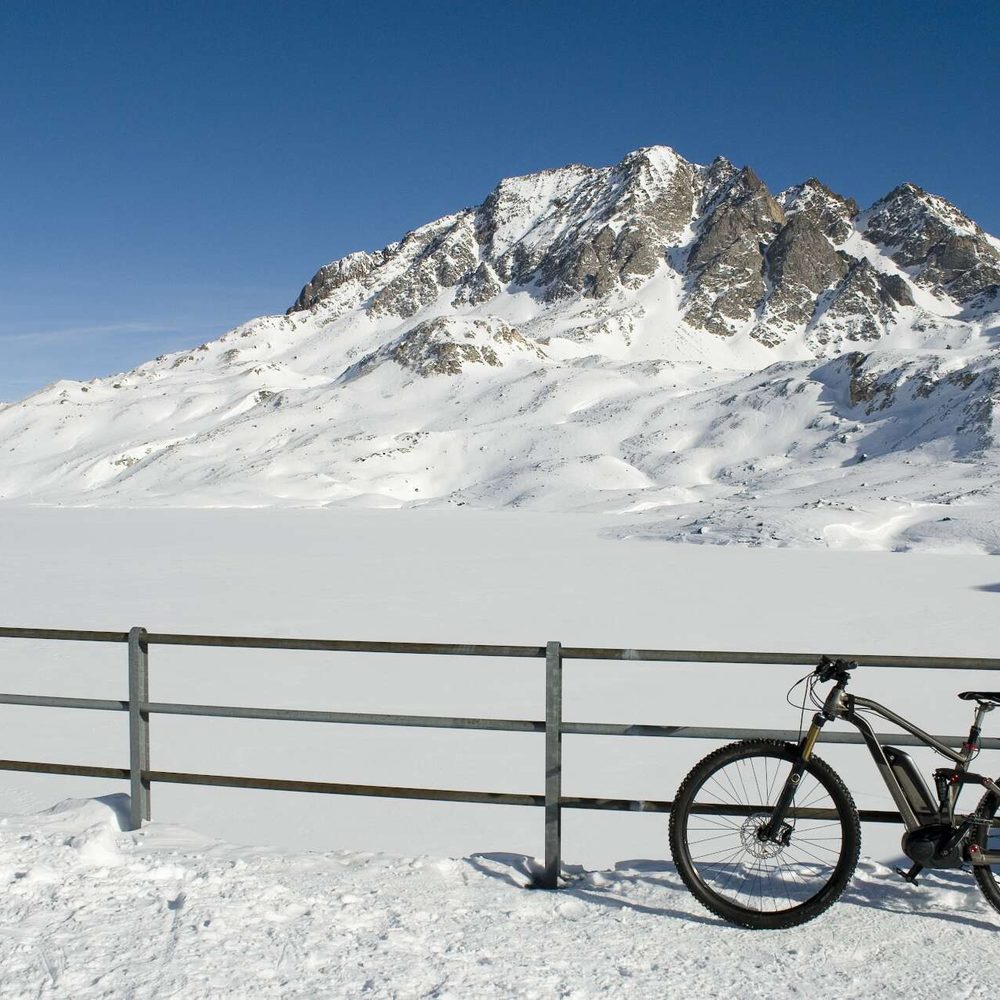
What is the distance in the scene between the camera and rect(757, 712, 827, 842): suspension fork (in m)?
4.23

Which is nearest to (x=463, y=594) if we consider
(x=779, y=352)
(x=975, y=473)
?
(x=975, y=473)

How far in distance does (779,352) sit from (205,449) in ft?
394

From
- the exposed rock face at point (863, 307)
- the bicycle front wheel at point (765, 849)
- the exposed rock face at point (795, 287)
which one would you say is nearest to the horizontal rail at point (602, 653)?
the bicycle front wheel at point (765, 849)

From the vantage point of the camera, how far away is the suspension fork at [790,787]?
423 cm

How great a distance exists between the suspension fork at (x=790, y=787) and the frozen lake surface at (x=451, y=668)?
2260mm

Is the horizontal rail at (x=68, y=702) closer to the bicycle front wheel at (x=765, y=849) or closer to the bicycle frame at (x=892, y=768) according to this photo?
the bicycle front wheel at (x=765, y=849)

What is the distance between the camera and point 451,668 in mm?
11367

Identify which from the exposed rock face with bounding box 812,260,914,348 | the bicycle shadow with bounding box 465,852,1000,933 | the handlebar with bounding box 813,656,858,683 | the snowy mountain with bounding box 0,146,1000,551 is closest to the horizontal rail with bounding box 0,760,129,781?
the bicycle shadow with bounding box 465,852,1000,933

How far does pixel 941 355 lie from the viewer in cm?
7844

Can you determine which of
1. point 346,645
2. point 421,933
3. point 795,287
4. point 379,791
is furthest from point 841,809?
point 795,287

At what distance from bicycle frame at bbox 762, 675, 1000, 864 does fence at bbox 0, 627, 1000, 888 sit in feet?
0.45

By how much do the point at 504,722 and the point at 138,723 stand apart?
2.09 metres

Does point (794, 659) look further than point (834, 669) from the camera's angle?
Yes

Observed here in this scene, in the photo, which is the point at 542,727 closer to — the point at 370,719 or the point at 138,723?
the point at 370,719
